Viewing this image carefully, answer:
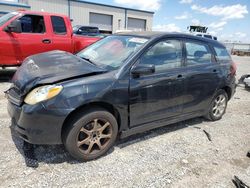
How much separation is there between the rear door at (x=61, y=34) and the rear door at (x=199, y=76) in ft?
15.0

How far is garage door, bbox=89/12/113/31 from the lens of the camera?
105 feet

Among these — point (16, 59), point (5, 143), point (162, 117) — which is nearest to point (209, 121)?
point (162, 117)

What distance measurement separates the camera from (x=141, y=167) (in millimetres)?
Result: 3205

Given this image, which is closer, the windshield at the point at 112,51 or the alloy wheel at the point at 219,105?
the windshield at the point at 112,51

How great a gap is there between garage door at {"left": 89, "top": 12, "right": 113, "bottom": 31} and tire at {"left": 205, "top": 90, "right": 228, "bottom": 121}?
95.9 ft

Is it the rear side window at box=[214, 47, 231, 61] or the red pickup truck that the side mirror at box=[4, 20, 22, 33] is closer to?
the red pickup truck

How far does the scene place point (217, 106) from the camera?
4973 mm

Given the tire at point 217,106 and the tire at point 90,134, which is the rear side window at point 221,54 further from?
the tire at point 90,134

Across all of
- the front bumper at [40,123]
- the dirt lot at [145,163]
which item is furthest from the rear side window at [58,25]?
the front bumper at [40,123]

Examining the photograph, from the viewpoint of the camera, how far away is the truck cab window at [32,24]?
7016 millimetres

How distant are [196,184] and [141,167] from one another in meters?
0.71

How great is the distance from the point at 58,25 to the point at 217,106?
17.3 feet

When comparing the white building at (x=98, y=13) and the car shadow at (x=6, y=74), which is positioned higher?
the white building at (x=98, y=13)

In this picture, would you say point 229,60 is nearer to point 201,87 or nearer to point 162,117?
point 201,87
